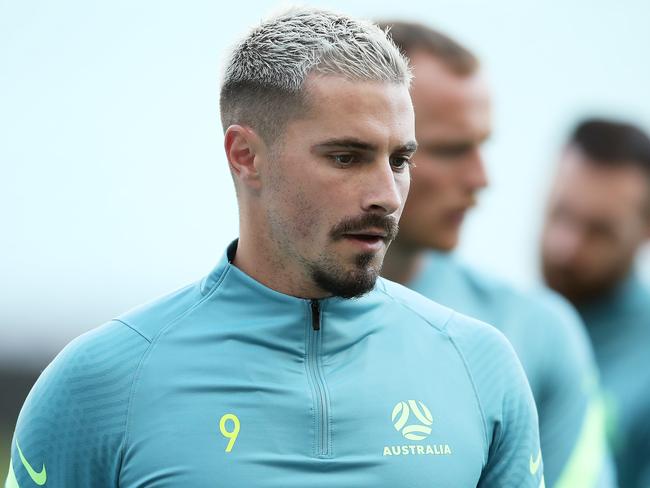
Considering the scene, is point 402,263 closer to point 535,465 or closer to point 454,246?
point 454,246

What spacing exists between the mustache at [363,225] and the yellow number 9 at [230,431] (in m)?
0.53

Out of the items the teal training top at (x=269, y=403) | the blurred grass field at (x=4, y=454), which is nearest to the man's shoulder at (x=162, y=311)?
the teal training top at (x=269, y=403)

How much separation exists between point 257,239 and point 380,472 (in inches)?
28.4

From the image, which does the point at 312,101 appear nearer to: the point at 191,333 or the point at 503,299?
the point at 191,333

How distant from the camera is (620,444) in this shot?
7801 millimetres

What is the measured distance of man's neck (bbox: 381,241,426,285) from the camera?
590 centimetres

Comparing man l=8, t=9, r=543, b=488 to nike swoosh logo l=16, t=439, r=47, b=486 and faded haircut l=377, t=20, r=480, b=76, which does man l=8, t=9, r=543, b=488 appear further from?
faded haircut l=377, t=20, r=480, b=76

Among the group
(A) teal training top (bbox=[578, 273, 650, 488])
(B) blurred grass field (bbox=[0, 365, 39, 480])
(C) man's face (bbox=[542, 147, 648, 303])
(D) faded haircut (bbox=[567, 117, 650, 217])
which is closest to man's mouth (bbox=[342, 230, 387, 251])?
(A) teal training top (bbox=[578, 273, 650, 488])

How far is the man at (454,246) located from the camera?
5.64 meters

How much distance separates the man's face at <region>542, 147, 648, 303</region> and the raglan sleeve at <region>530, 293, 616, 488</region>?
2.61 metres

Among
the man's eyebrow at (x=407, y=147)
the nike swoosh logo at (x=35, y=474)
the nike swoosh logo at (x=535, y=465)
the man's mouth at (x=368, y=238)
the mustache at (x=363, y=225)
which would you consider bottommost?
the nike swoosh logo at (x=35, y=474)

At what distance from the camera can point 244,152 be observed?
358cm

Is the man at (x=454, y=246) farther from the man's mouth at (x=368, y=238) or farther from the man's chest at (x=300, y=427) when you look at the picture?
the man's mouth at (x=368, y=238)

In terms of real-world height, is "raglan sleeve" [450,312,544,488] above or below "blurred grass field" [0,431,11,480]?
above
